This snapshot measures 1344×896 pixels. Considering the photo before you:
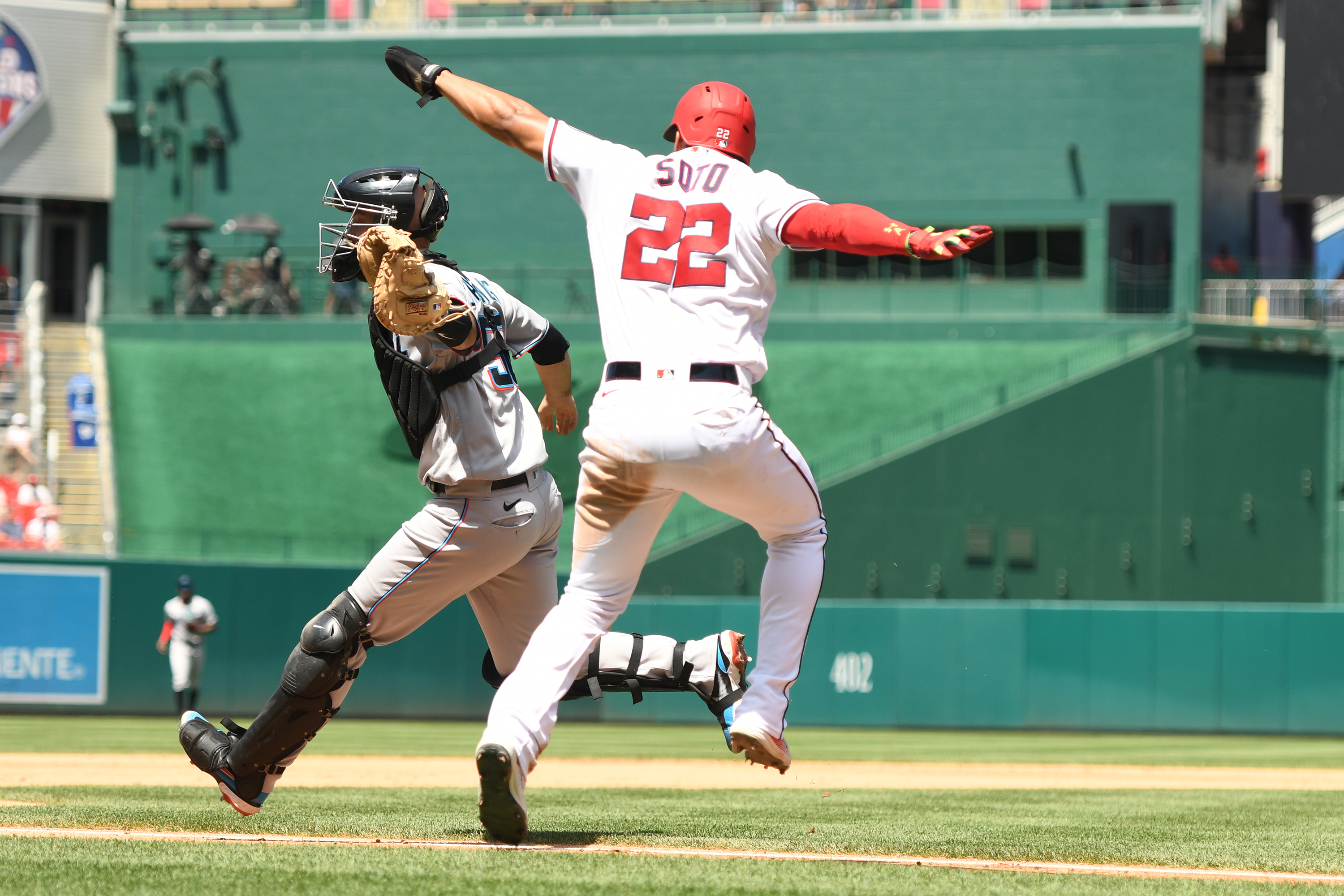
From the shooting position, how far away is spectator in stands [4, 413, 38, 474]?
72.8 feet

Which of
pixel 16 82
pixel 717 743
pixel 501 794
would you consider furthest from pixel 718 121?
pixel 16 82

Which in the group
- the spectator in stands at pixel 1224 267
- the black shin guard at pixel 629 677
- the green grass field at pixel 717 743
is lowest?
the green grass field at pixel 717 743

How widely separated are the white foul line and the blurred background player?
12822 mm

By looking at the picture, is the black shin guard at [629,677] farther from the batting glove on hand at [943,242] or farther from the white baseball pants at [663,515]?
the batting glove on hand at [943,242]

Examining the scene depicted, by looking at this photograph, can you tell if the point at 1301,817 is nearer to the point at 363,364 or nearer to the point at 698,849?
the point at 698,849

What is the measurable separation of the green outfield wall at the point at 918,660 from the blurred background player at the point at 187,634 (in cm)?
118

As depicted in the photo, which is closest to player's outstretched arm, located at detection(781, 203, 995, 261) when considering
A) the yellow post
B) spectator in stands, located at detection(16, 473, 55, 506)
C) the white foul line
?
the white foul line

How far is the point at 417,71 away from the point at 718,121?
1076 mm

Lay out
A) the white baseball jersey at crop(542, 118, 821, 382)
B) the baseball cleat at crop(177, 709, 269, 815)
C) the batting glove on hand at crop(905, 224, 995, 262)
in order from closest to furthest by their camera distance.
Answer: the batting glove on hand at crop(905, 224, 995, 262) < the white baseball jersey at crop(542, 118, 821, 382) < the baseball cleat at crop(177, 709, 269, 815)

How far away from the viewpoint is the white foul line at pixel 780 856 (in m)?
4.26

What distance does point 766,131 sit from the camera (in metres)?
27.1

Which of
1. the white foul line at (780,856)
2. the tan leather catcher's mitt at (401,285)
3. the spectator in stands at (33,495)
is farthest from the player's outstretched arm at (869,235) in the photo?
the spectator in stands at (33,495)

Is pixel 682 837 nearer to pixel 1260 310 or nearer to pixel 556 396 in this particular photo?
pixel 556 396

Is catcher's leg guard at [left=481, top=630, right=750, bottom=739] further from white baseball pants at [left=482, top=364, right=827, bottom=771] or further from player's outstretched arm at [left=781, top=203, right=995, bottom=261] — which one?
player's outstretched arm at [left=781, top=203, right=995, bottom=261]
